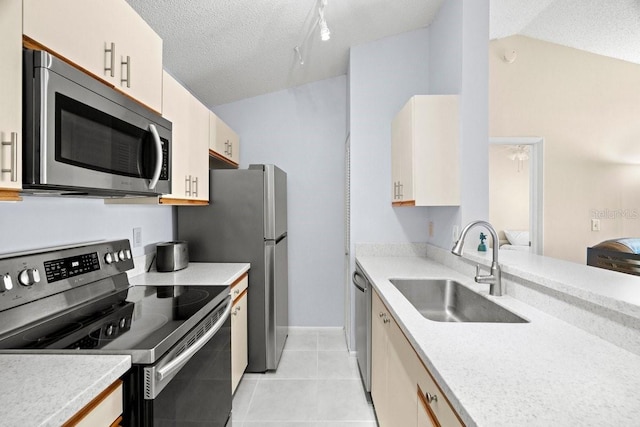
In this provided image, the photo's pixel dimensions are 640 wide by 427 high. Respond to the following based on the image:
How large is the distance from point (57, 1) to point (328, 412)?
2.36 metres

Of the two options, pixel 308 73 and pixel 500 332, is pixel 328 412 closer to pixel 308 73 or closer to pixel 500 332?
pixel 500 332

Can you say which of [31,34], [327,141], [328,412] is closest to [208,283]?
[328,412]

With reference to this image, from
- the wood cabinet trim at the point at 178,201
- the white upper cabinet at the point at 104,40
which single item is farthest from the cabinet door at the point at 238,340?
the white upper cabinet at the point at 104,40

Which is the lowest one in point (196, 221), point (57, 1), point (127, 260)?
point (127, 260)

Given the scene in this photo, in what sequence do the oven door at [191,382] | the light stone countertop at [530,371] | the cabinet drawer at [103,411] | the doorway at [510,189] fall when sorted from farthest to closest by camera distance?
the doorway at [510,189] < the oven door at [191,382] < the cabinet drawer at [103,411] < the light stone countertop at [530,371]

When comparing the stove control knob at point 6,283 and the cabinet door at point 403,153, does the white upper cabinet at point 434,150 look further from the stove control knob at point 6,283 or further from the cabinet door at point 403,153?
the stove control knob at point 6,283

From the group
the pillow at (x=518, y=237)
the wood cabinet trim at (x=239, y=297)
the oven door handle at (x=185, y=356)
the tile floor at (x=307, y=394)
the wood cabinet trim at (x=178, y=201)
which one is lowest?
the tile floor at (x=307, y=394)

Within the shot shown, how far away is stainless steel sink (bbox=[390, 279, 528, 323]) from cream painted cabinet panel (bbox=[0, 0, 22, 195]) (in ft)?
5.67

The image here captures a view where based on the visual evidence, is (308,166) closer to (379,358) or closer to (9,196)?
(379,358)

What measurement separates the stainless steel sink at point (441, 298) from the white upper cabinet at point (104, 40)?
5.30 feet

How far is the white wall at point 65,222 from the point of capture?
1314 millimetres

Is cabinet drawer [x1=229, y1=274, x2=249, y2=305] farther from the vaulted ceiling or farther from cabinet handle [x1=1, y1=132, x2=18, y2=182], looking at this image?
the vaulted ceiling

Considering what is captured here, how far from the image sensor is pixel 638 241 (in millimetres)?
2219

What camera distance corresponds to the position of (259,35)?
237 centimetres
